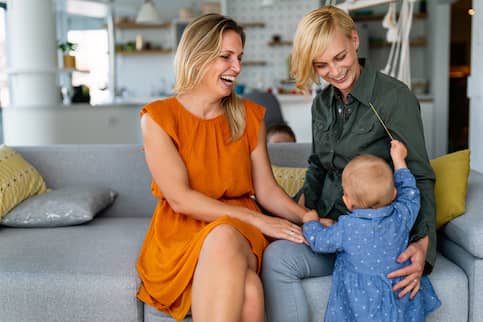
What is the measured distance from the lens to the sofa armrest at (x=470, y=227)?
1.76 metres

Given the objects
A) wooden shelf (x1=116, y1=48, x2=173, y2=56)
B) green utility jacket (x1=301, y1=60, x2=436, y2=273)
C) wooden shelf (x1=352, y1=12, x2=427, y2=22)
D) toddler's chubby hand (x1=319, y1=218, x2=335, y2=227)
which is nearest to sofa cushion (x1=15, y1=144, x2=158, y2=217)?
green utility jacket (x1=301, y1=60, x2=436, y2=273)

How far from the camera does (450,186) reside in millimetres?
1983

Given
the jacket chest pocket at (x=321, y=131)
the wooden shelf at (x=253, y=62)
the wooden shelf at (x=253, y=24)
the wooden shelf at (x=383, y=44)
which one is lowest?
the jacket chest pocket at (x=321, y=131)

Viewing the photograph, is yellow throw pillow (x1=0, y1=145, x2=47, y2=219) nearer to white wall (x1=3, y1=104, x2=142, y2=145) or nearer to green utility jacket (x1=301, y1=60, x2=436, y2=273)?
green utility jacket (x1=301, y1=60, x2=436, y2=273)

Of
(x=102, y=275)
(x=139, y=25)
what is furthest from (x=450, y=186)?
(x=139, y=25)

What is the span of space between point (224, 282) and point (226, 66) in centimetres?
75

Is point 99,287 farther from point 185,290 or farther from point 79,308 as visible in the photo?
point 185,290

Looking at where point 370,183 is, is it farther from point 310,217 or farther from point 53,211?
point 53,211

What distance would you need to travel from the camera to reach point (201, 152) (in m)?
1.98

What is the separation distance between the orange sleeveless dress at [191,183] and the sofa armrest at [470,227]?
63cm

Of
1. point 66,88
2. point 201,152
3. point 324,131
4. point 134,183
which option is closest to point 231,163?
point 201,152

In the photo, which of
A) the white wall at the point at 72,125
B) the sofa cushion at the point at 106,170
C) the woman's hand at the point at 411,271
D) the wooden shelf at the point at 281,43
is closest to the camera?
the woman's hand at the point at 411,271

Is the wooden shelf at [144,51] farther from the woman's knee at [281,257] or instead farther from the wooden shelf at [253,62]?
the woman's knee at [281,257]

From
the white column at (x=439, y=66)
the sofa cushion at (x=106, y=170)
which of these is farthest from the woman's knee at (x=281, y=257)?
the white column at (x=439, y=66)
